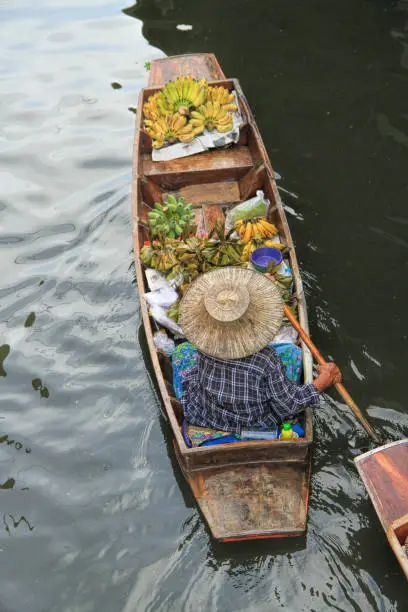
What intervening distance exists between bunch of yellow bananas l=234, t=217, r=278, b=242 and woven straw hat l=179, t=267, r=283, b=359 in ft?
6.41

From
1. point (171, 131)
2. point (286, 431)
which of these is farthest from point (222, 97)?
point (286, 431)

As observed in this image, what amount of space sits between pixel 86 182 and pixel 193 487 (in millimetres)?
5440

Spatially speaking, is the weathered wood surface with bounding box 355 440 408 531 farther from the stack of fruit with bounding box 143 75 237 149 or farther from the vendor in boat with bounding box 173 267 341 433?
the stack of fruit with bounding box 143 75 237 149

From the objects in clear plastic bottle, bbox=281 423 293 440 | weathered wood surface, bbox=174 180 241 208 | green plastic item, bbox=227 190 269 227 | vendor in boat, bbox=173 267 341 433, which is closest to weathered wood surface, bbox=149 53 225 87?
weathered wood surface, bbox=174 180 241 208

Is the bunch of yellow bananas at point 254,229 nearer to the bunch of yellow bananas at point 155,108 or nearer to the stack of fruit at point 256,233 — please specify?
the stack of fruit at point 256,233

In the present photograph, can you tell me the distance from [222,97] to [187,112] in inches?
22.5

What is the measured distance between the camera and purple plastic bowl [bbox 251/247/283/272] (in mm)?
5434

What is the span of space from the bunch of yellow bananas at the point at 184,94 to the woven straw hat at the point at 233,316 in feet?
13.3

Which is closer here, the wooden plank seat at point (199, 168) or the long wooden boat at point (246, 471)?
the long wooden boat at point (246, 471)

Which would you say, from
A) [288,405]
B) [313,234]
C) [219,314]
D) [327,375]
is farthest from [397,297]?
[219,314]

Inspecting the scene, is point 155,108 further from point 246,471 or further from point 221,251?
point 246,471

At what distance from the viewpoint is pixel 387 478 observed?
416cm

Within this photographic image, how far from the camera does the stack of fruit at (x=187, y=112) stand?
7.11m

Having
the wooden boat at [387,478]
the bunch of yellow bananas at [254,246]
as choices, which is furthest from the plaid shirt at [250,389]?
the bunch of yellow bananas at [254,246]
